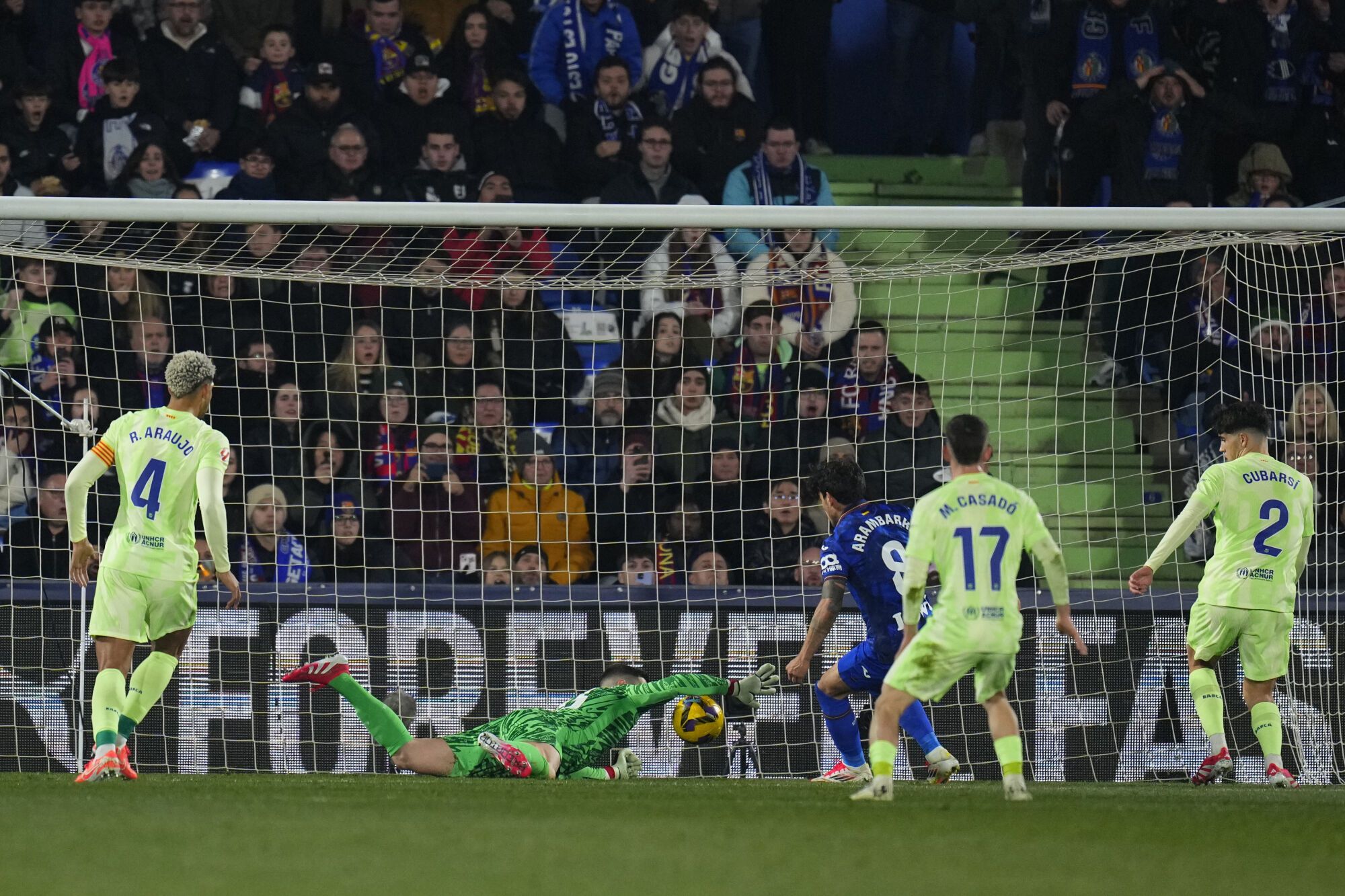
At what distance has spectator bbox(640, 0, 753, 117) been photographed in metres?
13.2

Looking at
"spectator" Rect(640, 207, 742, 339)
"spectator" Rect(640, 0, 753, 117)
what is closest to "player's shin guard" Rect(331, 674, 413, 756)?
"spectator" Rect(640, 207, 742, 339)

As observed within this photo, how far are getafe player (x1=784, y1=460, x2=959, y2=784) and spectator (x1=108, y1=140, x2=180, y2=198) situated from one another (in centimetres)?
532

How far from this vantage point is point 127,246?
10672mm

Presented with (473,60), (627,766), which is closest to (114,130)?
(473,60)

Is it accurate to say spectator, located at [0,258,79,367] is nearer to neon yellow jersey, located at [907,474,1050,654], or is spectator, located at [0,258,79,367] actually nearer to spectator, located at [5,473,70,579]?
spectator, located at [5,473,70,579]

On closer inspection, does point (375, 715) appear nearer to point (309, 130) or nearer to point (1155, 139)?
point (309, 130)

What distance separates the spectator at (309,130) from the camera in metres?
11.8

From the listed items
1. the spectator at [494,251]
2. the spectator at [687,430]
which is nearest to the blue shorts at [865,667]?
the spectator at [687,430]

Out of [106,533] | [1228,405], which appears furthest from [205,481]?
[1228,405]

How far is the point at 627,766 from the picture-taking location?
9.02 meters

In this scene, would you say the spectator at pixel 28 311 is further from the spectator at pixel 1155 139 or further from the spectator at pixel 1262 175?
the spectator at pixel 1262 175

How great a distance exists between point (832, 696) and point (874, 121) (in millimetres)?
7832

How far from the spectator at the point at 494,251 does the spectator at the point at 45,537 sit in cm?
278

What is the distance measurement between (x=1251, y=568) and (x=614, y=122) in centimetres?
621
